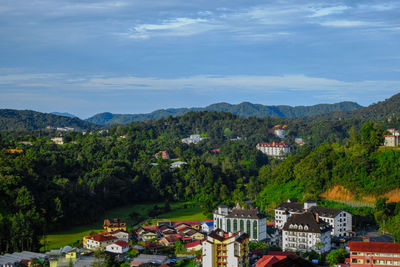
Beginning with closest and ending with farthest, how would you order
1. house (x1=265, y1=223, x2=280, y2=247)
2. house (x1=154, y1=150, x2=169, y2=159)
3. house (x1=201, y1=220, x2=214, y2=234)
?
house (x1=265, y1=223, x2=280, y2=247), house (x1=201, y1=220, x2=214, y2=234), house (x1=154, y1=150, x2=169, y2=159)

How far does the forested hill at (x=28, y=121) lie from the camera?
101 m

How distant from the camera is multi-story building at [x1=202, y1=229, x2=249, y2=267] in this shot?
20.7 metres

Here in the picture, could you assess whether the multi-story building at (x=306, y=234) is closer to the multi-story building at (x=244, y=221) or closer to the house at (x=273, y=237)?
the house at (x=273, y=237)

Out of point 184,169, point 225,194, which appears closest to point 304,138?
point 184,169

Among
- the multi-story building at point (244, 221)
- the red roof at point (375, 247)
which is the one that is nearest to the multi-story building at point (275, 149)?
the multi-story building at point (244, 221)

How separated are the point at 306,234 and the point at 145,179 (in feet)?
74.7

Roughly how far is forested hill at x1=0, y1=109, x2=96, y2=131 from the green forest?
4790 centimetres

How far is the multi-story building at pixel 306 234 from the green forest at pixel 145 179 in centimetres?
460

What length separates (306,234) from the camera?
2486 cm

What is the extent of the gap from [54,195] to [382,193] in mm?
22656

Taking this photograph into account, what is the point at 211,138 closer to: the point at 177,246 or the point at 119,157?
the point at 119,157

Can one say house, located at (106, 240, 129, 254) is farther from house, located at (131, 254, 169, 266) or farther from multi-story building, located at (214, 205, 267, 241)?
multi-story building, located at (214, 205, 267, 241)

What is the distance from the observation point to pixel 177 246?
24.8 metres

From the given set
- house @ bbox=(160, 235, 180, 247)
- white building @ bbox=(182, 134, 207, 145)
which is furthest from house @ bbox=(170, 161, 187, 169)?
house @ bbox=(160, 235, 180, 247)
